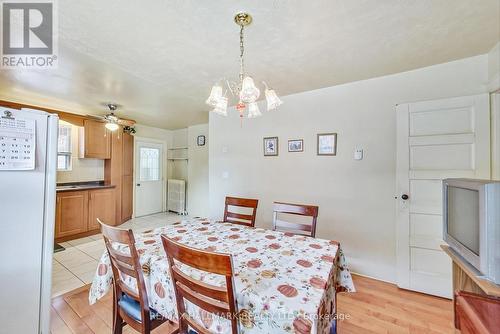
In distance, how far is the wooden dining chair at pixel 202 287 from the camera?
0.79 m

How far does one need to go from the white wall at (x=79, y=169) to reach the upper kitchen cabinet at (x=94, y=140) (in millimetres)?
145

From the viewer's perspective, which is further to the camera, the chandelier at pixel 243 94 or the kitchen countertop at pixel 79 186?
the kitchen countertop at pixel 79 186

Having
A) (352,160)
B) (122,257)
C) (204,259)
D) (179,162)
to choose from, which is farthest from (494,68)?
(179,162)

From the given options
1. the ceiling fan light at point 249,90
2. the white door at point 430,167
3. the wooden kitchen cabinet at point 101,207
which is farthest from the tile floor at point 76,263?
the white door at point 430,167

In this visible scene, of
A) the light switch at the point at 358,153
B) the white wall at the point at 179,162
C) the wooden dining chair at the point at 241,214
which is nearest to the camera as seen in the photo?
the wooden dining chair at the point at 241,214

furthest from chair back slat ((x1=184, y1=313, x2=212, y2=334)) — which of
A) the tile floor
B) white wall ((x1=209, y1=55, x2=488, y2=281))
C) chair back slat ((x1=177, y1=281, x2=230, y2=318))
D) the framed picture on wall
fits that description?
the framed picture on wall

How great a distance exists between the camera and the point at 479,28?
1.53 m

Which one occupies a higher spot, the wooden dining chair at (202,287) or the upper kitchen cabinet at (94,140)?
the upper kitchen cabinet at (94,140)

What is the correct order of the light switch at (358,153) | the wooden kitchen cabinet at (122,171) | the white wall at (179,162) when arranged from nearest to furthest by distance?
the light switch at (358,153), the wooden kitchen cabinet at (122,171), the white wall at (179,162)

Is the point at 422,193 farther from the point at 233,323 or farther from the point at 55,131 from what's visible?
the point at 55,131

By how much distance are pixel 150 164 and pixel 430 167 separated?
544 centimetres

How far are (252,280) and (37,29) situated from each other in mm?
2280

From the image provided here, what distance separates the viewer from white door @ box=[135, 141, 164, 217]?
4969mm

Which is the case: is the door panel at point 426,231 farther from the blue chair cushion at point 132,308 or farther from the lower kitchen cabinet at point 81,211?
the lower kitchen cabinet at point 81,211
